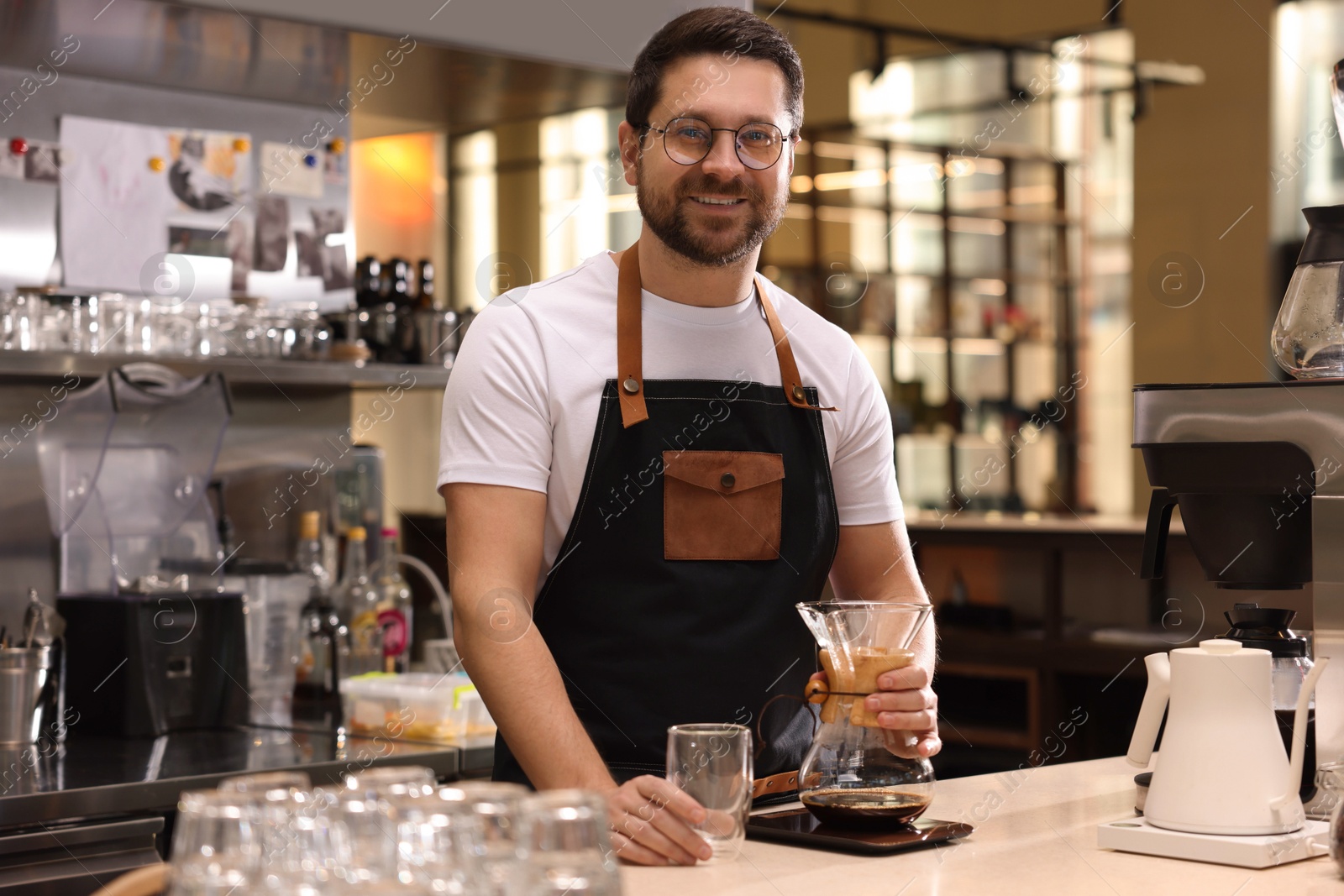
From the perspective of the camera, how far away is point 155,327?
2902 millimetres

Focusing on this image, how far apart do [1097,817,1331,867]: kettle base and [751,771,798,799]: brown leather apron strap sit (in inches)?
14.5

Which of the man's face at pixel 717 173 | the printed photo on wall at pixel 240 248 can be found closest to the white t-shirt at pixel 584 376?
the man's face at pixel 717 173

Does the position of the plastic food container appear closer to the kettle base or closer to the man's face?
the man's face

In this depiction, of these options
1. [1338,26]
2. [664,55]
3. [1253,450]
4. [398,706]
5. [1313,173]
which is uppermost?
[1338,26]

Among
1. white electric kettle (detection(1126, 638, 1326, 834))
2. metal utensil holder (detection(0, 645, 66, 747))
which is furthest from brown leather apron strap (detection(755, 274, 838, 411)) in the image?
metal utensil holder (detection(0, 645, 66, 747))

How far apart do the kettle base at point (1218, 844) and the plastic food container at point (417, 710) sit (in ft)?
4.85

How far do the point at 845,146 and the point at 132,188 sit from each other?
18.0 feet

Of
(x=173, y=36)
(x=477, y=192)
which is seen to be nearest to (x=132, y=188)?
(x=173, y=36)

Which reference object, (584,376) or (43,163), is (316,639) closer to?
(43,163)

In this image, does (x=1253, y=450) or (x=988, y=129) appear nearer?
(x=1253, y=450)

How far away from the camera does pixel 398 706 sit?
2711 millimetres

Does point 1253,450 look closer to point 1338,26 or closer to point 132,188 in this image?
point 132,188

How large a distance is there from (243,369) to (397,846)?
2.20 metres

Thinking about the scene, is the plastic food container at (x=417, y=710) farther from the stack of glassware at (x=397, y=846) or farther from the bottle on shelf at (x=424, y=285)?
the stack of glassware at (x=397, y=846)
